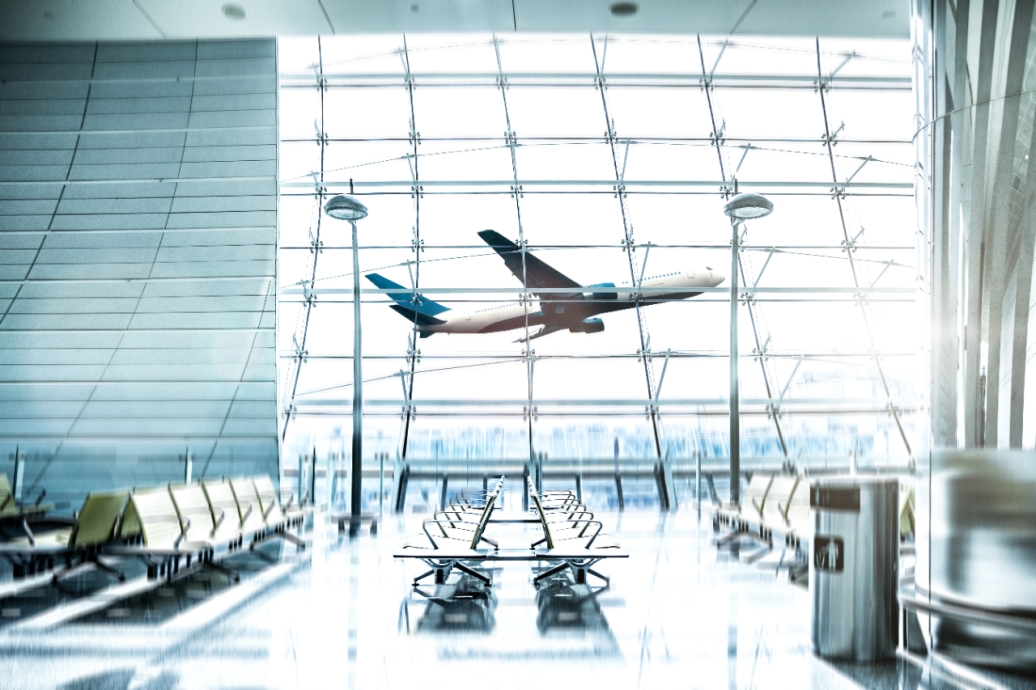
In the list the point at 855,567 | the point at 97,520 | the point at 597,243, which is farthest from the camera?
the point at 597,243

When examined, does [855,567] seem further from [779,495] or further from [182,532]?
[182,532]

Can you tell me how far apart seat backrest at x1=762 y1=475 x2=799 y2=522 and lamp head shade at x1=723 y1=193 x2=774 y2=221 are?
3275 millimetres

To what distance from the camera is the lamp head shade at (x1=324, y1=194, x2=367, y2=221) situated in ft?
29.1

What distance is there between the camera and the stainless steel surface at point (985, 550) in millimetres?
3750

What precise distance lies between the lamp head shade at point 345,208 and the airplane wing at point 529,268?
3.53 metres

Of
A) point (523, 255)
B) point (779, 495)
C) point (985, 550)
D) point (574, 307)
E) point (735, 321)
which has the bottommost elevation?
point (779, 495)

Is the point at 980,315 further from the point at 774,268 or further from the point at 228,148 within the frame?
the point at 228,148

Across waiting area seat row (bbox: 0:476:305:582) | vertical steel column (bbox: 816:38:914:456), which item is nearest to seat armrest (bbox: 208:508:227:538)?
waiting area seat row (bbox: 0:476:305:582)

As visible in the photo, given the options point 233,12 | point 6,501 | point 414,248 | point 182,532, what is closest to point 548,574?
point 182,532

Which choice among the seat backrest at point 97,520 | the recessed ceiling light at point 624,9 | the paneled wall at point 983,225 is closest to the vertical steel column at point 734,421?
the recessed ceiling light at point 624,9

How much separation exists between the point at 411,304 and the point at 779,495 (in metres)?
7.09

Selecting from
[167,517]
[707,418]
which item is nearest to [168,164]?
[167,517]

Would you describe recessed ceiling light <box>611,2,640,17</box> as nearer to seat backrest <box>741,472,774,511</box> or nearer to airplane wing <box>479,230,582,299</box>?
airplane wing <box>479,230,582,299</box>

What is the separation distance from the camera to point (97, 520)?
599 centimetres
